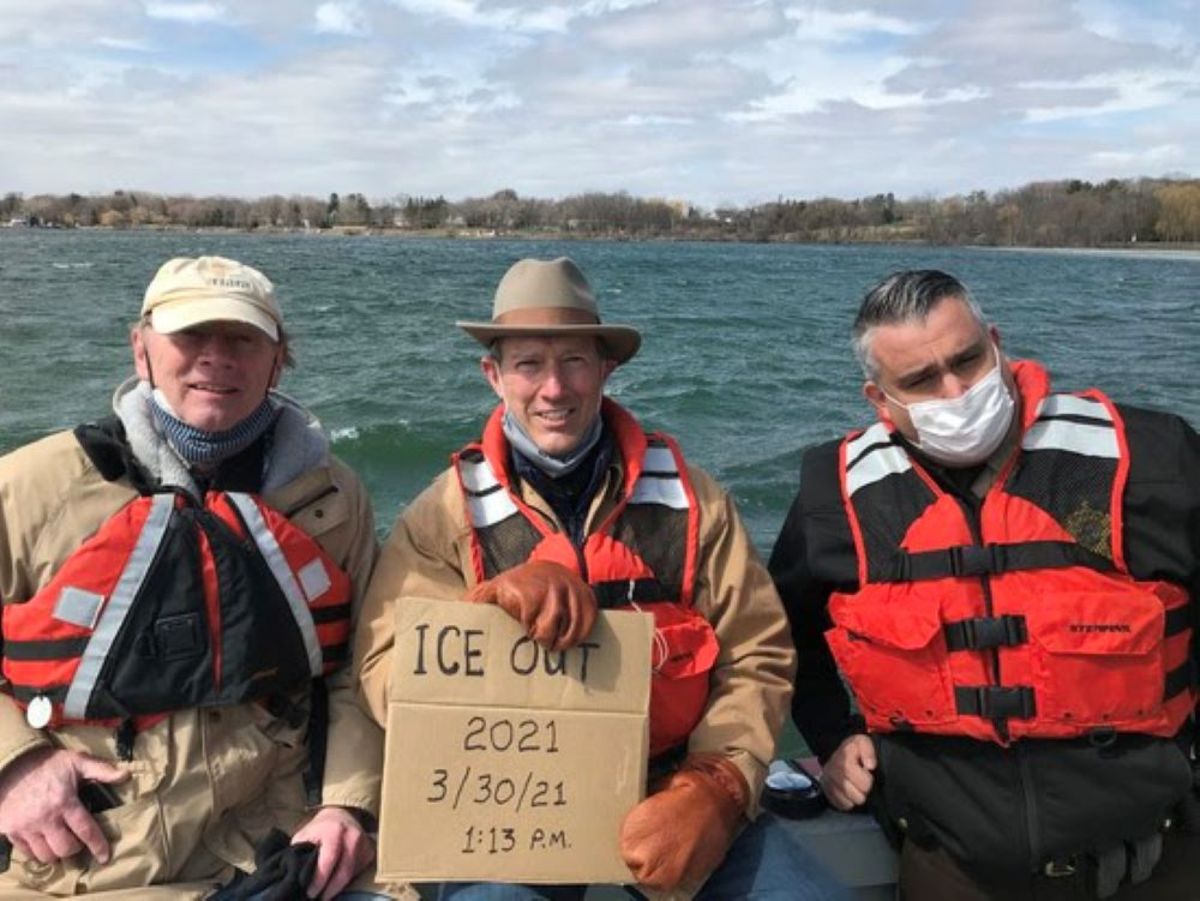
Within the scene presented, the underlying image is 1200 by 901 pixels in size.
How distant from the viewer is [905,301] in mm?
3197

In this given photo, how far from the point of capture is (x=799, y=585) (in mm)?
3477

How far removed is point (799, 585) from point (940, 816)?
74 cm

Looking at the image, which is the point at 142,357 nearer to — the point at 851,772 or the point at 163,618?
the point at 163,618

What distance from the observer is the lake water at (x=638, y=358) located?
14.0 meters

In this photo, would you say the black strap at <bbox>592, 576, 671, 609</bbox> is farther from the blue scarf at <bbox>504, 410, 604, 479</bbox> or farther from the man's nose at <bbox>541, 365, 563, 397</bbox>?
the man's nose at <bbox>541, 365, 563, 397</bbox>

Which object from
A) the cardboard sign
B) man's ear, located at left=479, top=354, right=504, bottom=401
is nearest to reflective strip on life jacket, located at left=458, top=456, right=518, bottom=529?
man's ear, located at left=479, top=354, right=504, bottom=401

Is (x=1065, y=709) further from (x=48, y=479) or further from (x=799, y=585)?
(x=48, y=479)

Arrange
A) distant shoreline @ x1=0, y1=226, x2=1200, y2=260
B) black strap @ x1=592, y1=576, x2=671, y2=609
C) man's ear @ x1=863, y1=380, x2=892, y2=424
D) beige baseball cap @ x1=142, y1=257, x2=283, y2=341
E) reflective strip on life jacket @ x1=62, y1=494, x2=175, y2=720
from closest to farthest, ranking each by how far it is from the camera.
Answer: reflective strip on life jacket @ x1=62, y1=494, x2=175, y2=720
beige baseball cap @ x1=142, y1=257, x2=283, y2=341
black strap @ x1=592, y1=576, x2=671, y2=609
man's ear @ x1=863, y1=380, x2=892, y2=424
distant shoreline @ x1=0, y1=226, x2=1200, y2=260

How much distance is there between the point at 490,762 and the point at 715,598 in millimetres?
815

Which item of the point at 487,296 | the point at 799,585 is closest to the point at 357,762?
the point at 799,585

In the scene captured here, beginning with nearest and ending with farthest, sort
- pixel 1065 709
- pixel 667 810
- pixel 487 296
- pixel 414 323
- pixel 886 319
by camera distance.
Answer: pixel 667 810
pixel 1065 709
pixel 886 319
pixel 414 323
pixel 487 296

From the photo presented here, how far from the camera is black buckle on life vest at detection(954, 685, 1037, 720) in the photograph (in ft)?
9.94

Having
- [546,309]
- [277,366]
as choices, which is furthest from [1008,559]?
[277,366]

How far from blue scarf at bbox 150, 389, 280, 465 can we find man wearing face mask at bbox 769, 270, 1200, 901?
63.7 inches
